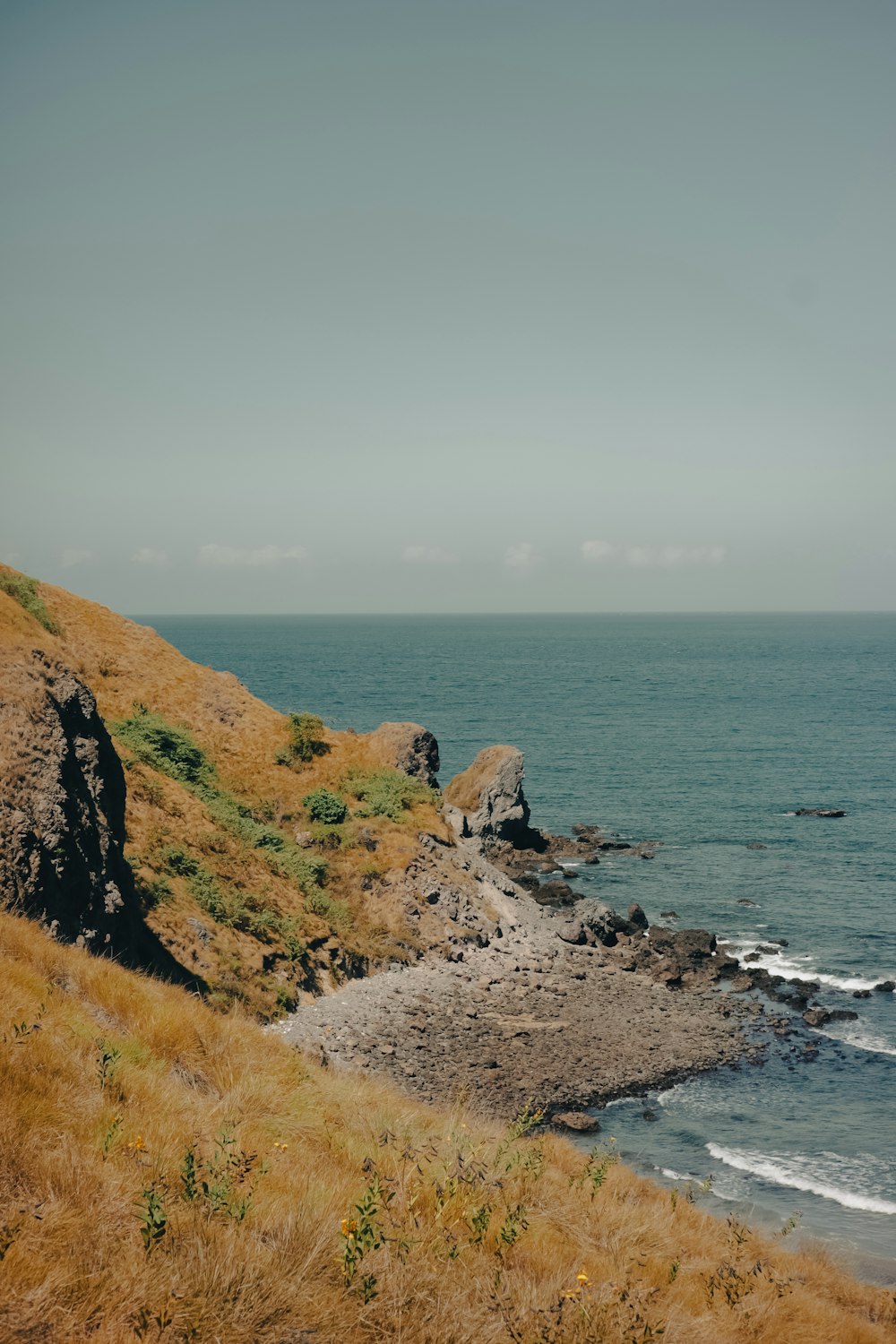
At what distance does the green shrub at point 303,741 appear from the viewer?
41.4 m

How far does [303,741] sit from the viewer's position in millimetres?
41844

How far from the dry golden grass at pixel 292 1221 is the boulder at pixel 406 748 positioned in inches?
1176

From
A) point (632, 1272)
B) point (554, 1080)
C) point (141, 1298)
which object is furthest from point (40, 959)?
point (554, 1080)

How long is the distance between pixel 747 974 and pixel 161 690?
1196 inches

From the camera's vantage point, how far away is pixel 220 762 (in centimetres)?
4019

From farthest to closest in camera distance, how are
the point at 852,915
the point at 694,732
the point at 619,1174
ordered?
1. the point at 694,732
2. the point at 852,915
3. the point at 619,1174

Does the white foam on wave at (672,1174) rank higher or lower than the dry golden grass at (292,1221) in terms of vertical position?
lower

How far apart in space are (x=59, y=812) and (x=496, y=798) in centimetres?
3747

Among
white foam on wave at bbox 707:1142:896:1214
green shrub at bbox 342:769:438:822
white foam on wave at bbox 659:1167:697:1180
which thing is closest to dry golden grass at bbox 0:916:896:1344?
white foam on wave at bbox 659:1167:697:1180

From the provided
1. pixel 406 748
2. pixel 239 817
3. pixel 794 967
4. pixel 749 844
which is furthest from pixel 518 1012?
pixel 749 844

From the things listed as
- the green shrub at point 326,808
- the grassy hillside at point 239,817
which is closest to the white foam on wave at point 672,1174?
the grassy hillside at point 239,817

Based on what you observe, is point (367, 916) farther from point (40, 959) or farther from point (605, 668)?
point (605, 668)

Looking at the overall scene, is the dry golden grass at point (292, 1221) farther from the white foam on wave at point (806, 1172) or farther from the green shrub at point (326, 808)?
the green shrub at point (326, 808)

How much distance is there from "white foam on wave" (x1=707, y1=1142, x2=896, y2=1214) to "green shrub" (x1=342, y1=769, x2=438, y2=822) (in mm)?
19635
